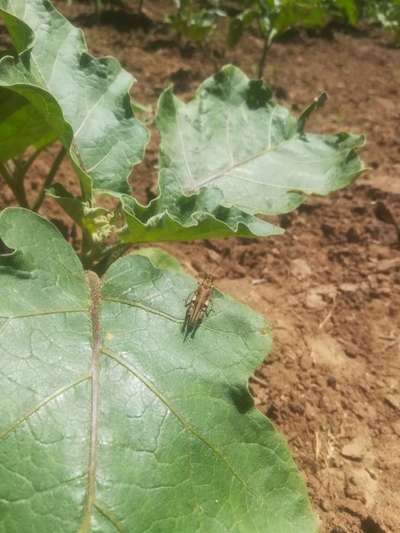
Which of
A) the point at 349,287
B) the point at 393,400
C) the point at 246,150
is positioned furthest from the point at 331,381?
the point at 246,150

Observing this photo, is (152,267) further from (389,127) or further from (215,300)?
(389,127)

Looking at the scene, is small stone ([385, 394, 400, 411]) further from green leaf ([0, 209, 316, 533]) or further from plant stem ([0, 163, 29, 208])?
plant stem ([0, 163, 29, 208])

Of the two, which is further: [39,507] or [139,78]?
[139,78]

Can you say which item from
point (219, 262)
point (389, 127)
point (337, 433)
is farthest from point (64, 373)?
point (389, 127)

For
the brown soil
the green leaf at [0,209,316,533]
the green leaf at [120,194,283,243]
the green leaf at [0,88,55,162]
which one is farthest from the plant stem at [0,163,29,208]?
the green leaf at [0,209,316,533]

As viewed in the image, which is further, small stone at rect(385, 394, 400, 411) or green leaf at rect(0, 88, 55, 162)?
small stone at rect(385, 394, 400, 411)

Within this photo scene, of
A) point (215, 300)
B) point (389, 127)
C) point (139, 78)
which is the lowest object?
point (139, 78)

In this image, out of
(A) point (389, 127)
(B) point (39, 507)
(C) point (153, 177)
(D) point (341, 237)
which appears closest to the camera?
(B) point (39, 507)
